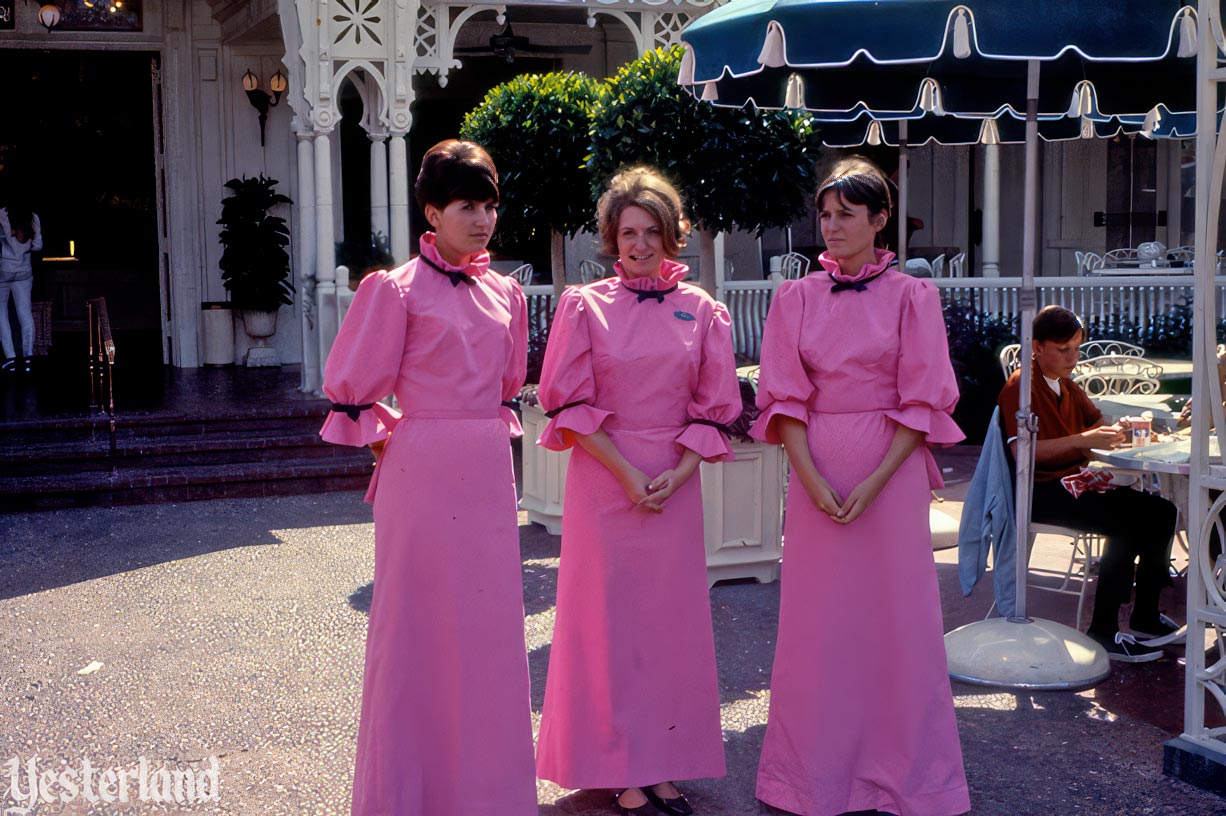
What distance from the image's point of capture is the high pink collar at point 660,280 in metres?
4.00

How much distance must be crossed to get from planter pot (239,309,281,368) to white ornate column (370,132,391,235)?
2289mm

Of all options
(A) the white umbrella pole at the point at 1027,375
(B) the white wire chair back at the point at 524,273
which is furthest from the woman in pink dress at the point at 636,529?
(B) the white wire chair back at the point at 524,273

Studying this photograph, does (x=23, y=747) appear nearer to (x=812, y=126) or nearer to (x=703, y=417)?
(x=703, y=417)

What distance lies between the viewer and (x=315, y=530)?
8023mm

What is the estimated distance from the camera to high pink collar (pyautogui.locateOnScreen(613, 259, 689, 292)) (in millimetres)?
4000

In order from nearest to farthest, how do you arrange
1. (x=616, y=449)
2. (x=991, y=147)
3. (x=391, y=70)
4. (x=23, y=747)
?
(x=616, y=449) < (x=23, y=747) < (x=391, y=70) < (x=991, y=147)

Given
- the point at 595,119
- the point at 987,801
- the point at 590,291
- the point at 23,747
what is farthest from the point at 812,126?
the point at 23,747

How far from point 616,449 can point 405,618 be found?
81cm

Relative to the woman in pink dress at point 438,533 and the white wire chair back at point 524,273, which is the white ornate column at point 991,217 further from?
the woman in pink dress at point 438,533

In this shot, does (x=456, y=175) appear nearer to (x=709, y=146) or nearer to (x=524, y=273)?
(x=709, y=146)

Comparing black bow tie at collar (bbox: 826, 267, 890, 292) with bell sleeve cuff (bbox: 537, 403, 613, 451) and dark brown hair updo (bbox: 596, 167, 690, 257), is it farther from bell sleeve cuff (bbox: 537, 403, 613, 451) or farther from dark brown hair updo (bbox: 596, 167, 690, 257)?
bell sleeve cuff (bbox: 537, 403, 613, 451)

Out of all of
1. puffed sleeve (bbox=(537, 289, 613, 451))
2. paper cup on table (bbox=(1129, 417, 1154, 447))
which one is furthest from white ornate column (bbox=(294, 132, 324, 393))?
puffed sleeve (bbox=(537, 289, 613, 451))

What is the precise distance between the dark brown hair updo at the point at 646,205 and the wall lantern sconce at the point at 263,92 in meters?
10.4

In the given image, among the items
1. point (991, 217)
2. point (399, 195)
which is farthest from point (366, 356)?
point (991, 217)
